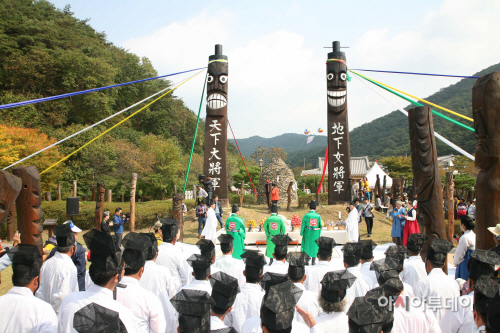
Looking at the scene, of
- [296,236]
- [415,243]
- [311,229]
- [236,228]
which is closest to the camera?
[415,243]

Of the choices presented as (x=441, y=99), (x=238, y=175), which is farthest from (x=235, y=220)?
(x=441, y=99)

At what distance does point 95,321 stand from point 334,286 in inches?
72.3

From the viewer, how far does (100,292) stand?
2.79 meters

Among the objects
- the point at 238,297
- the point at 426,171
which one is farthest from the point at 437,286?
the point at 426,171

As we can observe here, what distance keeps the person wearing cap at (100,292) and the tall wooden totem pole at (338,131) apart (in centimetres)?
1551

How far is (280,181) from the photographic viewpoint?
74.4ft

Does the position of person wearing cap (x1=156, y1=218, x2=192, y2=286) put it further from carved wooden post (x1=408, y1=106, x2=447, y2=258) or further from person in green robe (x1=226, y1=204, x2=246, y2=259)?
carved wooden post (x1=408, y1=106, x2=447, y2=258)


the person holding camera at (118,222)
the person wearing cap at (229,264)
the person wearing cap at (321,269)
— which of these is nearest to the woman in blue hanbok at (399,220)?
the person wearing cap at (321,269)

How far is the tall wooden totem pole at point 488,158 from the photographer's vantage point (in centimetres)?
547

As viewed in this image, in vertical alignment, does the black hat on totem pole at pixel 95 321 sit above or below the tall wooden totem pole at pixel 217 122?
below

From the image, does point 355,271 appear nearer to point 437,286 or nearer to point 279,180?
A: point 437,286

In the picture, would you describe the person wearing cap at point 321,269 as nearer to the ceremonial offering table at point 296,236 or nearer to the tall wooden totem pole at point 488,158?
the tall wooden totem pole at point 488,158

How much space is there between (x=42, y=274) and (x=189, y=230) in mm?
10529

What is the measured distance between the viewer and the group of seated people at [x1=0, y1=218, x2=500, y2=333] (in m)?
2.35
